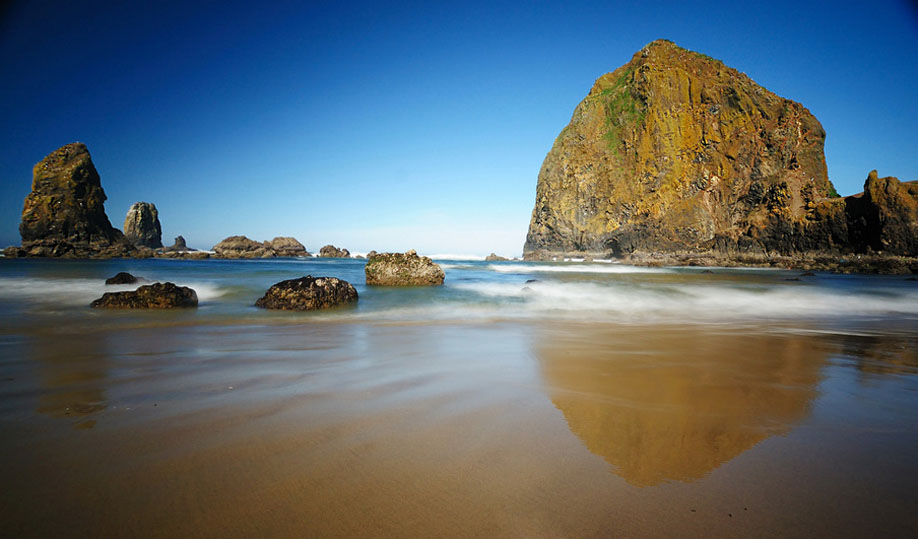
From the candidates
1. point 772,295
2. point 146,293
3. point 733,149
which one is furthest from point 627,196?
point 146,293

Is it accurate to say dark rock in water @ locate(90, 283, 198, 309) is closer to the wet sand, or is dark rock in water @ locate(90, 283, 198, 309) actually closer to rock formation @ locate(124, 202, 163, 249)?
the wet sand

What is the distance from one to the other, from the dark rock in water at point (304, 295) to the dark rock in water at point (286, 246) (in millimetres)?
61780

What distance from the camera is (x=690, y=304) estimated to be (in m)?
8.17

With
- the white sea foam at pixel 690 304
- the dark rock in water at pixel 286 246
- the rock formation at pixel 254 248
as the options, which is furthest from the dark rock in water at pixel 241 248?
the white sea foam at pixel 690 304

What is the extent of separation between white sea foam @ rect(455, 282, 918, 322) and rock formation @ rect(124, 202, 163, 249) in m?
79.6

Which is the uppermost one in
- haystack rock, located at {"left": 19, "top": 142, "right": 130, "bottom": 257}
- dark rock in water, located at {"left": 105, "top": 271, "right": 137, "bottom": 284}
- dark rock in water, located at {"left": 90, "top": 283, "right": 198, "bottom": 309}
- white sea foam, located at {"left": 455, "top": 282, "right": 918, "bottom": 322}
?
haystack rock, located at {"left": 19, "top": 142, "right": 130, "bottom": 257}

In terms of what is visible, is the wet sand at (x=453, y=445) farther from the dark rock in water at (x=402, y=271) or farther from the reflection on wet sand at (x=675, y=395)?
the dark rock in water at (x=402, y=271)

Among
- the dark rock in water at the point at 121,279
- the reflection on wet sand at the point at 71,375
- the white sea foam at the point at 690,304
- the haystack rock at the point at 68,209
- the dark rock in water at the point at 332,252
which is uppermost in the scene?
the haystack rock at the point at 68,209

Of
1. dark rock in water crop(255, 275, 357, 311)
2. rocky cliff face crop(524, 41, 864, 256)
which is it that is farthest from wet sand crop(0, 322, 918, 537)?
rocky cliff face crop(524, 41, 864, 256)

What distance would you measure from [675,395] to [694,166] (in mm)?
52815

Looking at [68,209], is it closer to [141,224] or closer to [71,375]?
[141,224]

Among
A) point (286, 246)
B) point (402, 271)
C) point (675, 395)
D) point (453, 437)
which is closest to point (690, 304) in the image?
point (675, 395)

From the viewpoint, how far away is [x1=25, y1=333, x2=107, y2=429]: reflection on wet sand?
193cm

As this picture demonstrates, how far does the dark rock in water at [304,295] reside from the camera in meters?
6.39
